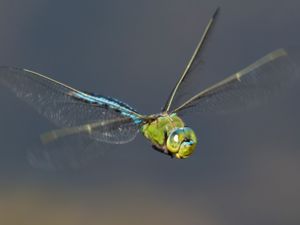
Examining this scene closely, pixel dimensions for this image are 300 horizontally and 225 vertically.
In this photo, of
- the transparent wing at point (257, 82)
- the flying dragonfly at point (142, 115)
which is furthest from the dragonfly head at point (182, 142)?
the transparent wing at point (257, 82)

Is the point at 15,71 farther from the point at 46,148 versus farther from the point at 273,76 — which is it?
the point at 273,76

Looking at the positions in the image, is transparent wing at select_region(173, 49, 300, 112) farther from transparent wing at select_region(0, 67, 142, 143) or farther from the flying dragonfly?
transparent wing at select_region(0, 67, 142, 143)

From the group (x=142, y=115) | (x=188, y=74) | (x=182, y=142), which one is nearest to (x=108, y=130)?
(x=142, y=115)

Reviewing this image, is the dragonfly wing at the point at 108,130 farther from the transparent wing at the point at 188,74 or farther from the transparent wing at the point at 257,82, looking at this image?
the transparent wing at the point at 257,82

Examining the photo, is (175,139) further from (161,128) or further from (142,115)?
(142,115)

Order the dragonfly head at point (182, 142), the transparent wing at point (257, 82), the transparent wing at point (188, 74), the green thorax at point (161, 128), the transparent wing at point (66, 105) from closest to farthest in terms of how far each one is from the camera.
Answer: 1. the dragonfly head at point (182, 142)
2. the green thorax at point (161, 128)
3. the transparent wing at point (66, 105)
4. the transparent wing at point (188, 74)
5. the transparent wing at point (257, 82)

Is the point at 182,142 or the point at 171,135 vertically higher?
the point at 171,135
